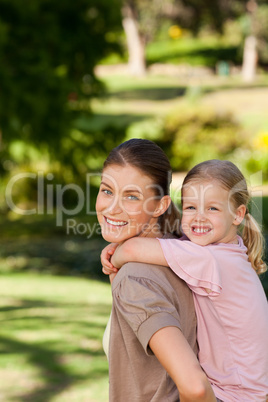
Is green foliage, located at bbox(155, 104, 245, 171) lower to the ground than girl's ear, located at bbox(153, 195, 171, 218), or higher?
higher

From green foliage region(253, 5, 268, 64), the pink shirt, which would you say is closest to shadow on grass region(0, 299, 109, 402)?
the pink shirt

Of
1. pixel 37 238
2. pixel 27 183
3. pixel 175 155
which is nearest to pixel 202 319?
pixel 37 238

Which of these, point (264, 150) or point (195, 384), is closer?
point (195, 384)

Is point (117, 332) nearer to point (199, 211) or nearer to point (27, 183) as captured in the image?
point (199, 211)

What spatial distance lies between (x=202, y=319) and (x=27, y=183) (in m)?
14.5

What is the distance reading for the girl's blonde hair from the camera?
70.4 inches

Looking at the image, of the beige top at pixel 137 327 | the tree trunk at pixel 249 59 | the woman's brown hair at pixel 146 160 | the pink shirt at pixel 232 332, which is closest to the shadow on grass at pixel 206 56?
the tree trunk at pixel 249 59

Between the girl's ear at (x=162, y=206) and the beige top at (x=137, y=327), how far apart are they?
0.22 m

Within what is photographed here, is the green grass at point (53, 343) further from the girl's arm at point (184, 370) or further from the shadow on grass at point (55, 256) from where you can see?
the girl's arm at point (184, 370)

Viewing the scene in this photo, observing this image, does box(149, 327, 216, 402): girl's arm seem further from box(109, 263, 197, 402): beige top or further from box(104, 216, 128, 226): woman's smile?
box(104, 216, 128, 226): woman's smile

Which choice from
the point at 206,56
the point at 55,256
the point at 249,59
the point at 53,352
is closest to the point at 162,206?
the point at 53,352

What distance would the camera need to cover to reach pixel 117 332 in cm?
160

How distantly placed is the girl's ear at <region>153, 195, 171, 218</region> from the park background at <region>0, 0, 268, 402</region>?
557mm

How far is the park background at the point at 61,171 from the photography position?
4910 mm
